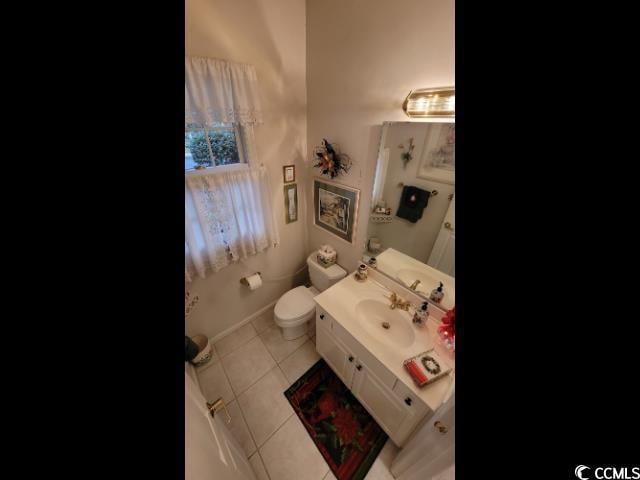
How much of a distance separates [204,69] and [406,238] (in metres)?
1.44

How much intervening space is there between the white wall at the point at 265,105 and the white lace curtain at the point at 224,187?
0.32 feet

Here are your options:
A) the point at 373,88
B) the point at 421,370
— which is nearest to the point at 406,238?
the point at 421,370

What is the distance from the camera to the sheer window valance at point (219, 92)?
3.61 ft

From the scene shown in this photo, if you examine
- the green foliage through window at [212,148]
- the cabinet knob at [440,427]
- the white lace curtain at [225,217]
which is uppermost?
the green foliage through window at [212,148]

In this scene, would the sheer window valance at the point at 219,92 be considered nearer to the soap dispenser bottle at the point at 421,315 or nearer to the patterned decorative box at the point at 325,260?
the patterned decorative box at the point at 325,260

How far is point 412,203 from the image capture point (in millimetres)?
1246

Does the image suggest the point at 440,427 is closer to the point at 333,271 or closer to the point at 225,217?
the point at 333,271

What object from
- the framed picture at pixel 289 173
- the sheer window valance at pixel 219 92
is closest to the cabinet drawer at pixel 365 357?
the framed picture at pixel 289 173

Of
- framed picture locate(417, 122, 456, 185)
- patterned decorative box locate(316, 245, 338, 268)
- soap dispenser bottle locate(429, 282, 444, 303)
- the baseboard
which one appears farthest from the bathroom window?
soap dispenser bottle locate(429, 282, 444, 303)

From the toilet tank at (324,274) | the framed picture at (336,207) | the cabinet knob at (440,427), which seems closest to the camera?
the cabinet knob at (440,427)

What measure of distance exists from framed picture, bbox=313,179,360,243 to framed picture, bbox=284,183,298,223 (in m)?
0.16

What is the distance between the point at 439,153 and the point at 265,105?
1.09 meters
